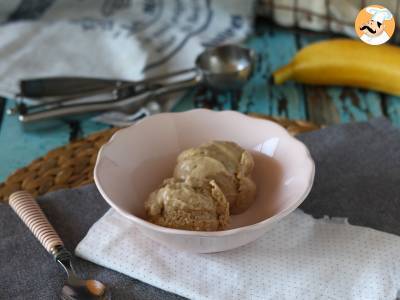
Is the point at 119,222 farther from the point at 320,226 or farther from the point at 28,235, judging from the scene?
the point at 320,226

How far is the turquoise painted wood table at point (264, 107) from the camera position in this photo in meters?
0.96

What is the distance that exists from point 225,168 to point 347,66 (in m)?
0.44

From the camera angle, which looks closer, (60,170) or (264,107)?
(60,170)

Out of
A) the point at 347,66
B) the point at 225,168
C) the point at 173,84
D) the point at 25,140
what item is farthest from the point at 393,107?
the point at 25,140

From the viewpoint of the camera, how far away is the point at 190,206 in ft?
1.94

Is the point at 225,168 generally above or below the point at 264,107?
above

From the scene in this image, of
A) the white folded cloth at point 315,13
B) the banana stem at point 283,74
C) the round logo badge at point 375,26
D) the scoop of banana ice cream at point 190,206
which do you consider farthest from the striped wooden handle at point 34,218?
the white folded cloth at point 315,13

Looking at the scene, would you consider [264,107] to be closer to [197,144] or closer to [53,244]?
[197,144]

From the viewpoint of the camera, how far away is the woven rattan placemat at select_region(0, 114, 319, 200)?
76 centimetres

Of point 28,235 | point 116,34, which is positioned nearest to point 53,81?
point 116,34

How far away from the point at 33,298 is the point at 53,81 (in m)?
0.51

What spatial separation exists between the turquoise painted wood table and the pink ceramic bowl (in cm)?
29

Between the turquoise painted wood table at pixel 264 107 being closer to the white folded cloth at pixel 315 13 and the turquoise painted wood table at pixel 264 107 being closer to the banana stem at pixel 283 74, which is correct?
the banana stem at pixel 283 74

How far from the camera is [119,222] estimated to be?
0.66 meters
